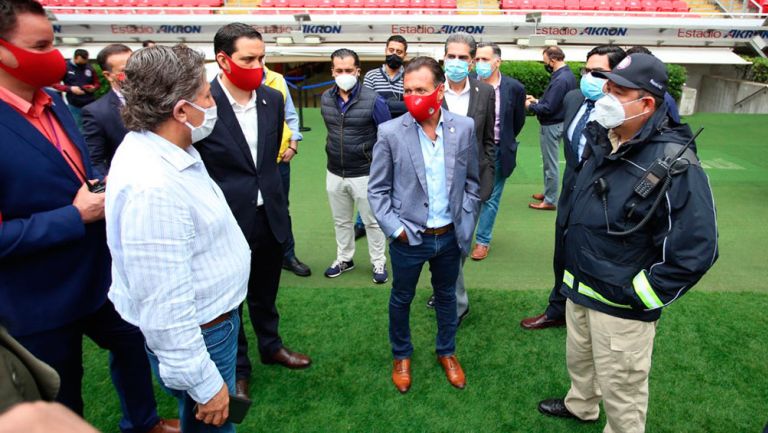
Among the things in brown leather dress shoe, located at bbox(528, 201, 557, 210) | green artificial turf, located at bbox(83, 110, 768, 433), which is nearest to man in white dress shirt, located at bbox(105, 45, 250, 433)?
green artificial turf, located at bbox(83, 110, 768, 433)

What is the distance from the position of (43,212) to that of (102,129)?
1093mm

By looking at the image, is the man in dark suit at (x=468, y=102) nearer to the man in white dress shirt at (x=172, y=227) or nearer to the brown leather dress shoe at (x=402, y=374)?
the brown leather dress shoe at (x=402, y=374)

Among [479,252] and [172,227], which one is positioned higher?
[172,227]

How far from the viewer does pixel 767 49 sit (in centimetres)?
1455

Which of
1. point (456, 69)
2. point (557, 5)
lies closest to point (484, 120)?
point (456, 69)

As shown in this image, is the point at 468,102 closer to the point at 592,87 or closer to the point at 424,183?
the point at 592,87

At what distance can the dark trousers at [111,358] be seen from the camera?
6.40ft

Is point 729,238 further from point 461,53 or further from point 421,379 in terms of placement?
point 421,379

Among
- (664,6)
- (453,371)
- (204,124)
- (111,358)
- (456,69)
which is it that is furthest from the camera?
(664,6)

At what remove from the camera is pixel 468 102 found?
11.1ft

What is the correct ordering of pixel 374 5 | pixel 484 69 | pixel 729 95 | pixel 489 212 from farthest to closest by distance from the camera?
pixel 374 5, pixel 729 95, pixel 489 212, pixel 484 69

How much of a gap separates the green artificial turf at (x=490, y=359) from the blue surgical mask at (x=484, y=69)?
164 centimetres

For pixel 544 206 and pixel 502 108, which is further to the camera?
pixel 544 206

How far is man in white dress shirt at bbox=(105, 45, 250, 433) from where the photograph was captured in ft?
4.61
